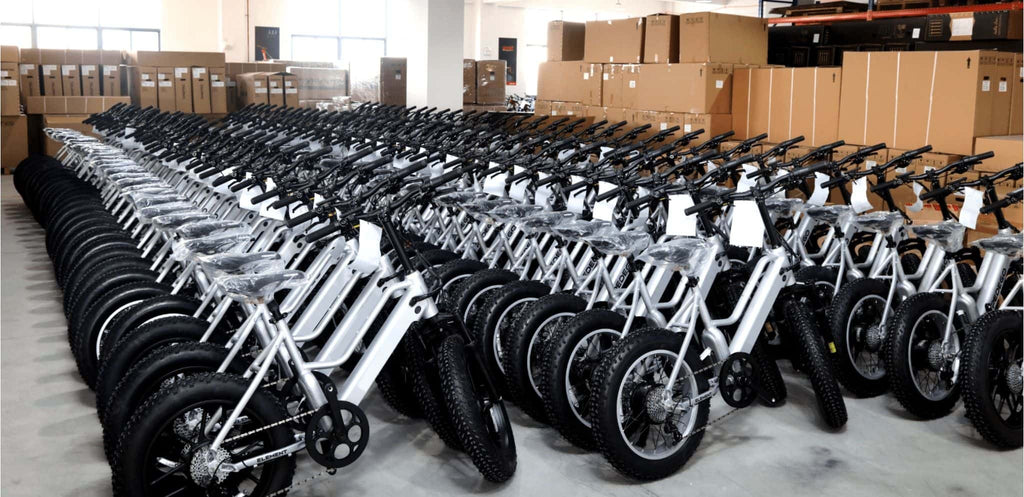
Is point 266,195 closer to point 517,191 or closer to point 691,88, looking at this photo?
point 517,191

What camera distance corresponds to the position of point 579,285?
3.16m

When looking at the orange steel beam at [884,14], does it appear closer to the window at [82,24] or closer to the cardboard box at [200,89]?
the cardboard box at [200,89]

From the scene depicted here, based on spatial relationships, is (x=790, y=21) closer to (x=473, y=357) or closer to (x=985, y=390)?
(x=985, y=390)

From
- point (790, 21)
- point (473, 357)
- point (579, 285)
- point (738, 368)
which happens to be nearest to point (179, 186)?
point (579, 285)

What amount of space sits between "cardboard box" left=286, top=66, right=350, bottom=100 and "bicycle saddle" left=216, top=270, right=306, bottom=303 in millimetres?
8267

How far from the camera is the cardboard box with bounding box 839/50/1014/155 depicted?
4.71 m

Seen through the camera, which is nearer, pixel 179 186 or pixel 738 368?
pixel 738 368

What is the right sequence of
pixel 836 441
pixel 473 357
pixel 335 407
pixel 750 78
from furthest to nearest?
pixel 750 78 → pixel 836 441 → pixel 473 357 → pixel 335 407

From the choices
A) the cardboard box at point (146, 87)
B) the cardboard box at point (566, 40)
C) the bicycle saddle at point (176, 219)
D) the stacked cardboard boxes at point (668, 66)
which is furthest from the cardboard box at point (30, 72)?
the bicycle saddle at point (176, 219)

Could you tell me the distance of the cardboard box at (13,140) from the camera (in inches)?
392

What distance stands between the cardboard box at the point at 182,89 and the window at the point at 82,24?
16.1 feet

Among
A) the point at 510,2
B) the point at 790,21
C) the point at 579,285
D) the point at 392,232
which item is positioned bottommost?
the point at 579,285

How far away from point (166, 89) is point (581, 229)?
335 inches

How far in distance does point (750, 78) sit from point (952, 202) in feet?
5.88
